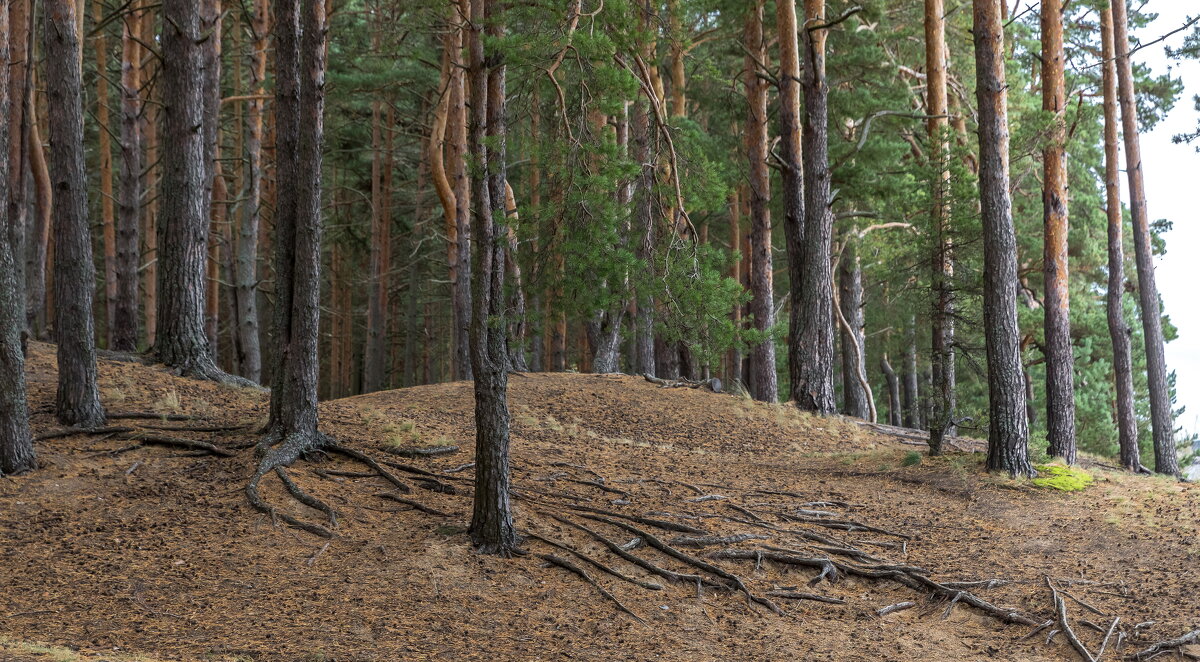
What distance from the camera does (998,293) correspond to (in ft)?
33.6

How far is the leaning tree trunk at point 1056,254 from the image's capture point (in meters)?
12.6

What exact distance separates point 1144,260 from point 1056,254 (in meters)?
6.45

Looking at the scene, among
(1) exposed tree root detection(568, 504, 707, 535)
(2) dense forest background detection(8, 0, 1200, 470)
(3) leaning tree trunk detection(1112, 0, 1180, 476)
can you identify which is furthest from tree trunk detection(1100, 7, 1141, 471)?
(1) exposed tree root detection(568, 504, 707, 535)

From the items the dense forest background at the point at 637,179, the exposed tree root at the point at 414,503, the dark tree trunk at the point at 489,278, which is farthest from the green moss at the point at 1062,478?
the exposed tree root at the point at 414,503

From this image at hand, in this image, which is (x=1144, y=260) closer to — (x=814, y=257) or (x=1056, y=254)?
(x=1056, y=254)

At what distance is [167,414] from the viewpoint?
8.76m

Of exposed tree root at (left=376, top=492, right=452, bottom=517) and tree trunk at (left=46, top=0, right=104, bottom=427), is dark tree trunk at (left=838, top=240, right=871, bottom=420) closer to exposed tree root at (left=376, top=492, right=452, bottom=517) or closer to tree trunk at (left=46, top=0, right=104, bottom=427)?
exposed tree root at (left=376, top=492, right=452, bottom=517)

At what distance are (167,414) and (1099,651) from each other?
26.4ft

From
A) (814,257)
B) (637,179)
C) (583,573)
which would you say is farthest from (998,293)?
(583,573)

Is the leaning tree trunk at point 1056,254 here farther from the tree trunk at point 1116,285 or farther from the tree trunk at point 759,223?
the tree trunk at point 1116,285

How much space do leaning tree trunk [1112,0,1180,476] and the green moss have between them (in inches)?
331

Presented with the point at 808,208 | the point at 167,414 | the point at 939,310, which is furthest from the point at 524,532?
the point at 808,208

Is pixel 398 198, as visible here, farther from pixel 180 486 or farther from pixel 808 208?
pixel 180 486

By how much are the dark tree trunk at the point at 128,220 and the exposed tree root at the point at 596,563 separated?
7240mm
